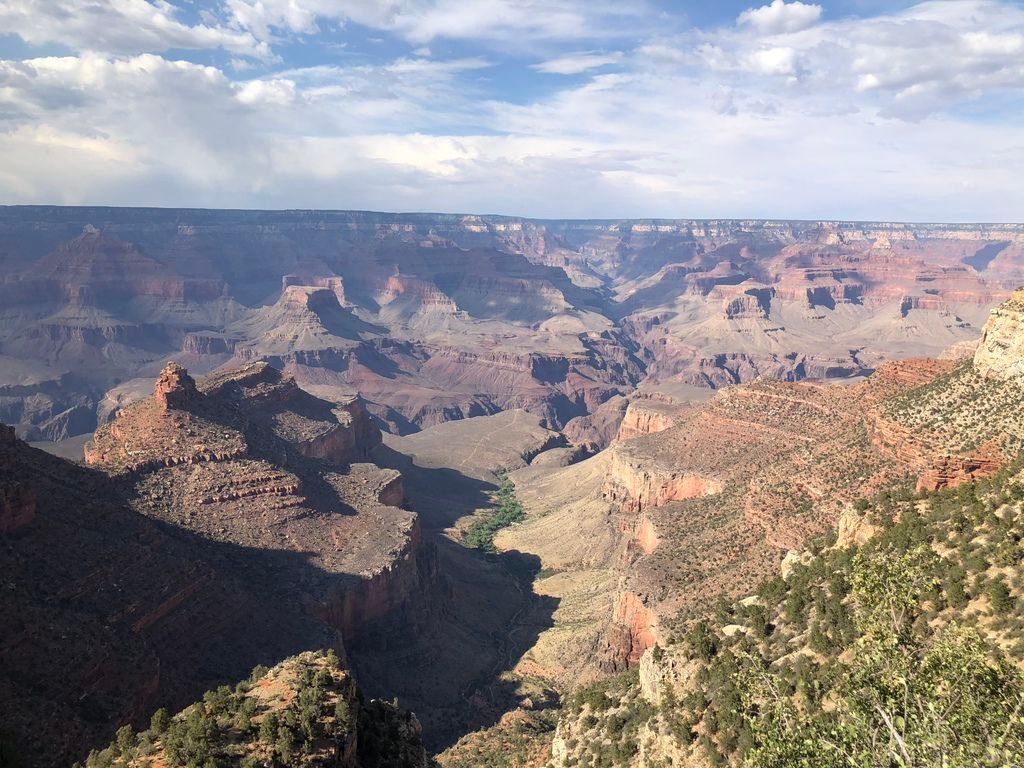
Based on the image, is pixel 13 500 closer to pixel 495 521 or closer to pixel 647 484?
pixel 647 484

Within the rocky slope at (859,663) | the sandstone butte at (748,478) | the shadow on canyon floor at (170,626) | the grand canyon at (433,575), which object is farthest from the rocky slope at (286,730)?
the sandstone butte at (748,478)

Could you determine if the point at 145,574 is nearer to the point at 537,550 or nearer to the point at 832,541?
the point at 832,541

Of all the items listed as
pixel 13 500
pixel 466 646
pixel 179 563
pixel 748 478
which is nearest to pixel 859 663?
pixel 179 563

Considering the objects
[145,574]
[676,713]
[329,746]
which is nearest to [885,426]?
[676,713]

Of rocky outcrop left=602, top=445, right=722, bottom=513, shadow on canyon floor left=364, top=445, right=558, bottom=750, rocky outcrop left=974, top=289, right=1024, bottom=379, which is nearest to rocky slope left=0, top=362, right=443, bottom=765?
shadow on canyon floor left=364, top=445, right=558, bottom=750

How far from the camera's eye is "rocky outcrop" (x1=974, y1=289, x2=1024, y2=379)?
45.7m

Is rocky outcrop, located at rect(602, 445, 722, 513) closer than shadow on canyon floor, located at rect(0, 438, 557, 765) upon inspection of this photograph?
No

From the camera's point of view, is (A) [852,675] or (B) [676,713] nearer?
(A) [852,675]

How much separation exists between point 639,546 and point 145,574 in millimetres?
41750

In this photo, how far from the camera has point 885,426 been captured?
165 ft

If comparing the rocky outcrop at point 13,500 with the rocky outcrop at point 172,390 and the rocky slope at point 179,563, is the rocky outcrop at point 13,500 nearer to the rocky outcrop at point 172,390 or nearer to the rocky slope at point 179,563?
the rocky slope at point 179,563

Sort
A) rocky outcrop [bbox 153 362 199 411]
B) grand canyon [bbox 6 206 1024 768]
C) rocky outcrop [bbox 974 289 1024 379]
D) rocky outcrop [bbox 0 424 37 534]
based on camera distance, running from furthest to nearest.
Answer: rocky outcrop [bbox 153 362 199 411]
rocky outcrop [bbox 974 289 1024 379]
rocky outcrop [bbox 0 424 37 534]
grand canyon [bbox 6 206 1024 768]

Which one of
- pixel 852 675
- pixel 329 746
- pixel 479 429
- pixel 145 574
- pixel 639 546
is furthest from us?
pixel 479 429

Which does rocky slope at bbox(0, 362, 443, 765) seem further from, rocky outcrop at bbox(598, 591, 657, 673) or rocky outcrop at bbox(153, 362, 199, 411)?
rocky outcrop at bbox(598, 591, 657, 673)
